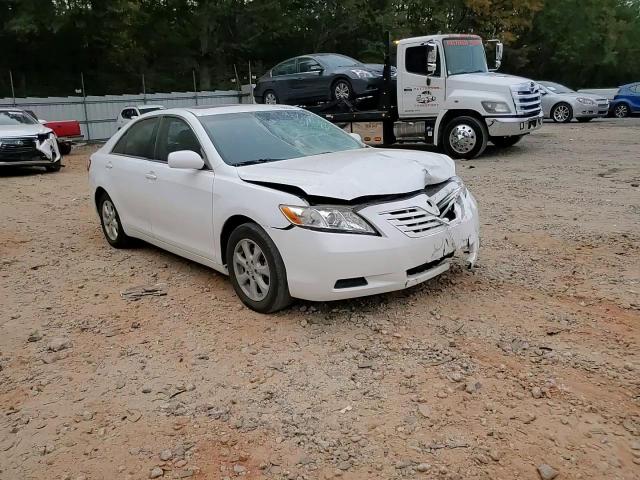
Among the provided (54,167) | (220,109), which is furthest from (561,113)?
(220,109)

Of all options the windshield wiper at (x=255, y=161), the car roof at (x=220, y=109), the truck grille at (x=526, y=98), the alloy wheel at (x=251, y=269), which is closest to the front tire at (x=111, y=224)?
the car roof at (x=220, y=109)

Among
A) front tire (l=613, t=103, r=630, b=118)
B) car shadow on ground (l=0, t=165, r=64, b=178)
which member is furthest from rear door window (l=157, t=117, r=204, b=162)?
front tire (l=613, t=103, r=630, b=118)

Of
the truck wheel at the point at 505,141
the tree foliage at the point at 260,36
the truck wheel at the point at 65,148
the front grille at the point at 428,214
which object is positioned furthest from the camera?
the tree foliage at the point at 260,36

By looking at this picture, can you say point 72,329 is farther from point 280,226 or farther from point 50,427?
point 280,226

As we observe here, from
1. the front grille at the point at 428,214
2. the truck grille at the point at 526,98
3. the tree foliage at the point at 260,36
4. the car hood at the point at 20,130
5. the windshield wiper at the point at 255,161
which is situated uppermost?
the tree foliage at the point at 260,36

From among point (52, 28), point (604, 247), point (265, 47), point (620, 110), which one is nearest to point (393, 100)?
point (604, 247)

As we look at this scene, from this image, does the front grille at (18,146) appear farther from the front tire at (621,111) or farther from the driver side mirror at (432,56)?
the front tire at (621,111)

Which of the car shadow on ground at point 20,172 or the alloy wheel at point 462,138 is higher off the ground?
the alloy wheel at point 462,138

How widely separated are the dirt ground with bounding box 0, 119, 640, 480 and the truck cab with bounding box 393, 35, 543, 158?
6942mm

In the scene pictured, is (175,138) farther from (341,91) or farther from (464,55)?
(341,91)

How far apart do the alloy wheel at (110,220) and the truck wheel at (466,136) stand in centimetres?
870

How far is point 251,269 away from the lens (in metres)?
4.51

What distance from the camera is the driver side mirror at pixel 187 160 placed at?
4.83m

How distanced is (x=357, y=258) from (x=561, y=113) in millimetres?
20016
